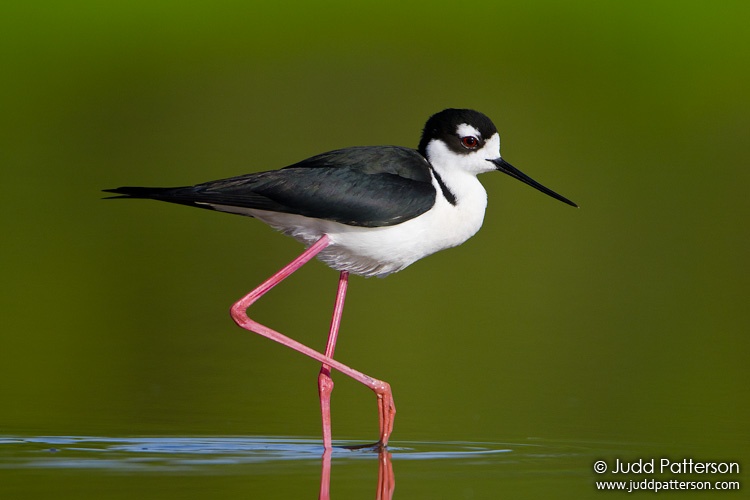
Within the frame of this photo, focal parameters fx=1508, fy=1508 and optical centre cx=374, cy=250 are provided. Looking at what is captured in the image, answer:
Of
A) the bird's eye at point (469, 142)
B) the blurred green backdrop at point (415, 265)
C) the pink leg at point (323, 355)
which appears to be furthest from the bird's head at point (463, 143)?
the blurred green backdrop at point (415, 265)

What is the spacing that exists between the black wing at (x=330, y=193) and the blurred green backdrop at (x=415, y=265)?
96 centimetres

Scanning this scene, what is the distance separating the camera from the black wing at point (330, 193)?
6742mm

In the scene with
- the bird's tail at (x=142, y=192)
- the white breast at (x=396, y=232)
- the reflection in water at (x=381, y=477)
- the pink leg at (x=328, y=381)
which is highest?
the bird's tail at (x=142, y=192)

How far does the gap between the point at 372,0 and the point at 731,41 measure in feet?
15.1

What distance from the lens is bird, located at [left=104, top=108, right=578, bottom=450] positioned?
6.75 meters

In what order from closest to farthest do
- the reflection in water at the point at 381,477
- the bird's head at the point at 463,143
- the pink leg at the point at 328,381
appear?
the reflection in water at the point at 381,477, the pink leg at the point at 328,381, the bird's head at the point at 463,143

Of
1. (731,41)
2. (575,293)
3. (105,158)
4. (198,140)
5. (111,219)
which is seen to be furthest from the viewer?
(731,41)

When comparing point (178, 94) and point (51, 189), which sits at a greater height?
point (178, 94)

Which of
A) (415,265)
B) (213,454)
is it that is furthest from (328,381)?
(415,265)

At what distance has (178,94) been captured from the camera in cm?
1712

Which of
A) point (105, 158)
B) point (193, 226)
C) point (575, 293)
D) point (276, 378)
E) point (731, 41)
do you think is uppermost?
point (731, 41)

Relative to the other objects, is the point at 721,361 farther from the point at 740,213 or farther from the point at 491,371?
the point at 740,213

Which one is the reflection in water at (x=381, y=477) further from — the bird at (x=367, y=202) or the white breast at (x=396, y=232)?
the white breast at (x=396, y=232)

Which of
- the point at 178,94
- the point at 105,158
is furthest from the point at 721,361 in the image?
the point at 178,94
